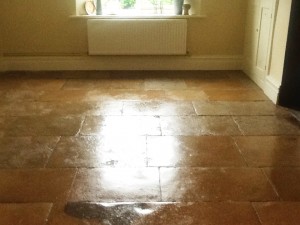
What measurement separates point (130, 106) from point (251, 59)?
1.93 metres

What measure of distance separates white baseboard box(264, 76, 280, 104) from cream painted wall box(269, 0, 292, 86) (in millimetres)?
20

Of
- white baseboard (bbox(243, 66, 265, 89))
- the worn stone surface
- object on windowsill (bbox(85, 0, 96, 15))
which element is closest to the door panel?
white baseboard (bbox(243, 66, 265, 89))

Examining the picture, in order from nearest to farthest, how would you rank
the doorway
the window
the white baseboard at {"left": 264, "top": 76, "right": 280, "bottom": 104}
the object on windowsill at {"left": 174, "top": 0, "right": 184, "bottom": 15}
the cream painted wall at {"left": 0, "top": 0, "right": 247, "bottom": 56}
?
1. the doorway
2. the white baseboard at {"left": 264, "top": 76, "right": 280, "bottom": 104}
3. the cream painted wall at {"left": 0, "top": 0, "right": 247, "bottom": 56}
4. the object on windowsill at {"left": 174, "top": 0, "right": 184, "bottom": 15}
5. the window

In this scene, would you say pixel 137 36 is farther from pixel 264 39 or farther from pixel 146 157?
pixel 146 157

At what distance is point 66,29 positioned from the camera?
5004mm

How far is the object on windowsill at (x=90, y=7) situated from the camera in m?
5.08

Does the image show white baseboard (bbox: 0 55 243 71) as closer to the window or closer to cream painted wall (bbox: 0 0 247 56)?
cream painted wall (bbox: 0 0 247 56)

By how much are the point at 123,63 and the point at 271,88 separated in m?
2.12

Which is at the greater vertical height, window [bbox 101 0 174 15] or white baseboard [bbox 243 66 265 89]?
window [bbox 101 0 174 15]

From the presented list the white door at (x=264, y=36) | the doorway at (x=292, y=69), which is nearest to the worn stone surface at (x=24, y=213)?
the doorway at (x=292, y=69)

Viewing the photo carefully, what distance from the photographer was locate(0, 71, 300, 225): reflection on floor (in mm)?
1941

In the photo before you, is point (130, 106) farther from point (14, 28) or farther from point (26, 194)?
point (14, 28)

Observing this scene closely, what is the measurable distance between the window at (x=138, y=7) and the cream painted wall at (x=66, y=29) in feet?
1.54

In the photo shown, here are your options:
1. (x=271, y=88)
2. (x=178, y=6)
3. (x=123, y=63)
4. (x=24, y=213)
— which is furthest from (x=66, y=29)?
(x=24, y=213)
